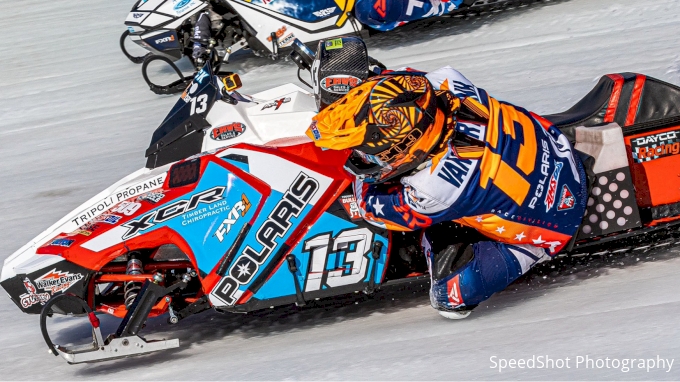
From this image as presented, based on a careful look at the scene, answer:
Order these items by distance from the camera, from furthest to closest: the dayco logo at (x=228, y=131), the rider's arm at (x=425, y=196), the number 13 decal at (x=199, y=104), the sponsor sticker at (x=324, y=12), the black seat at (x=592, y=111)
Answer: the sponsor sticker at (x=324, y=12) → the number 13 decal at (x=199, y=104) → the dayco logo at (x=228, y=131) → the black seat at (x=592, y=111) → the rider's arm at (x=425, y=196)

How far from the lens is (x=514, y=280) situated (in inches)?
167

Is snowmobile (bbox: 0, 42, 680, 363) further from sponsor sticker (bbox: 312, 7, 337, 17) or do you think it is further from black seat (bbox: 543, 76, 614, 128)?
sponsor sticker (bbox: 312, 7, 337, 17)

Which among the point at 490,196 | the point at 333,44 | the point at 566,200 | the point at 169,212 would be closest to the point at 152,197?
the point at 169,212

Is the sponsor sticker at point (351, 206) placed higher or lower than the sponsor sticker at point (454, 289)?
higher

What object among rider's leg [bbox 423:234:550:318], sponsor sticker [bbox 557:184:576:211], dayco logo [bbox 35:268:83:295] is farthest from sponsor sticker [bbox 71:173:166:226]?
sponsor sticker [bbox 557:184:576:211]

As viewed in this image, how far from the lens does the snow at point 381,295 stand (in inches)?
147

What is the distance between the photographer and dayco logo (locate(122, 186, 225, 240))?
13.5 feet

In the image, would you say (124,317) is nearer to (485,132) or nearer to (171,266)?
(171,266)

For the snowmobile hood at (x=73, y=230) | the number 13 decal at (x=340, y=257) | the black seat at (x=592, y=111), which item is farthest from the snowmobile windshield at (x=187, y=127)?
the black seat at (x=592, y=111)

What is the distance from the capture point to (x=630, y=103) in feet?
14.2

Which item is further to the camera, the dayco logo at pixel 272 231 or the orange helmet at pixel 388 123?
the dayco logo at pixel 272 231

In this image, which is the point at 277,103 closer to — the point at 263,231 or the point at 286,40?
the point at 263,231

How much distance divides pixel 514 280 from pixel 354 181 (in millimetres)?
901

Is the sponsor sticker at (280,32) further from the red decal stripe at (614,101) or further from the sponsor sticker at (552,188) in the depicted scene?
the sponsor sticker at (552,188)
